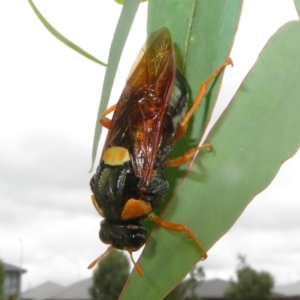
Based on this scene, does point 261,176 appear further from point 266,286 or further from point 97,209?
point 266,286

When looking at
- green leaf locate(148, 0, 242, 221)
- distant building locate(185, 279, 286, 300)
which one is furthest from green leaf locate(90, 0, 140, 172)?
distant building locate(185, 279, 286, 300)

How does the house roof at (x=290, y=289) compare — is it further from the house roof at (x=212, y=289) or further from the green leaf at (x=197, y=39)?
the green leaf at (x=197, y=39)

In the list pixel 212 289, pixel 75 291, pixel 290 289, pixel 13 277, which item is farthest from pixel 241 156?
pixel 75 291

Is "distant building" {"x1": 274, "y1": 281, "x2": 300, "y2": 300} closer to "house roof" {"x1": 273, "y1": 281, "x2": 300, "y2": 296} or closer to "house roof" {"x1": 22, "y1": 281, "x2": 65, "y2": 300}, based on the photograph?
"house roof" {"x1": 273, "y1": 281, "x2": 300, "y2": 296}

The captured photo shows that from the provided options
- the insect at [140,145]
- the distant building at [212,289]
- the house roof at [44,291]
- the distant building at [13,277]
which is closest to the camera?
the insect at [140,145]

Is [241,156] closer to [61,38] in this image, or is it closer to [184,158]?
[184,158]

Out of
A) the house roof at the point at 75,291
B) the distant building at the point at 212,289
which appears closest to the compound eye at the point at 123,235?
the distant building at the point at 212,289

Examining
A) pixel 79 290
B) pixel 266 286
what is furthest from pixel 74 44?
pixel 79 290
